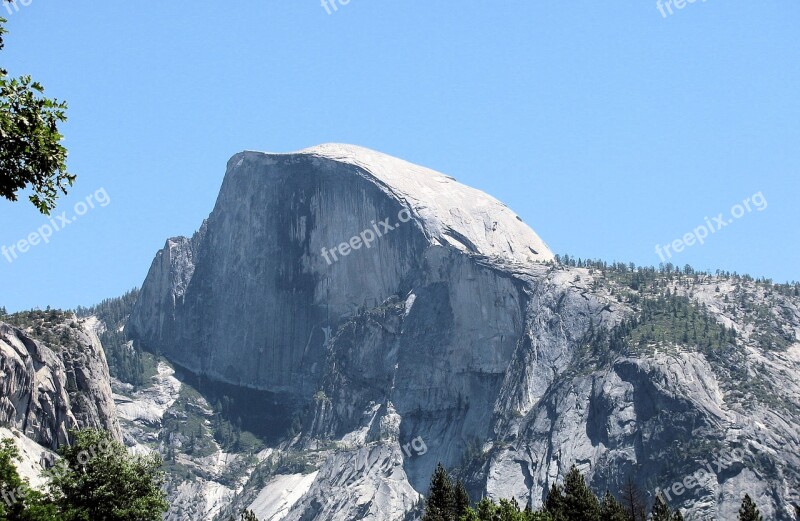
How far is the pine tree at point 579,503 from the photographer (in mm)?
144750

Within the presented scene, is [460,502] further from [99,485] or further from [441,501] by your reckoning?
[99,485]

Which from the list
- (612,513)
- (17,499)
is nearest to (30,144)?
(17,499)

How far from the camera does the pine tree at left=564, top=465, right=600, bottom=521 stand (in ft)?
475

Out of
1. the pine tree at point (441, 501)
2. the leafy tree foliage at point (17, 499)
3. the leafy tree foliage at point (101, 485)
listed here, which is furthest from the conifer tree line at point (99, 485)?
the pine tree at point (441, 501)

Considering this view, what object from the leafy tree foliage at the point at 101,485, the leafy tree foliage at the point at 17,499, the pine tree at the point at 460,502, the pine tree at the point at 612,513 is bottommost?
the leafy tree foliage at the point at 17,499

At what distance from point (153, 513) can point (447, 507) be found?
68.6 meters

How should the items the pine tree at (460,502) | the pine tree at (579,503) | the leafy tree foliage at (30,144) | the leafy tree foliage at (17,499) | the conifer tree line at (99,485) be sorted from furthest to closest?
the pine tree at (460,502), the pine tree at (579,503), the conifer tree line at (99,485), the leafy tree foliage at (17,499), the leafy tree foliage at (30,144)

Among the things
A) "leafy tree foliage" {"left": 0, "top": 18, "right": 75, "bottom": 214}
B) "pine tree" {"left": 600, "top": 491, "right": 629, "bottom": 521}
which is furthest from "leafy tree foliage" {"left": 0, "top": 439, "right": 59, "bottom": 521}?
"pine tree" {"left": 600, "top": 491, "right": 629, "bottom": 521}

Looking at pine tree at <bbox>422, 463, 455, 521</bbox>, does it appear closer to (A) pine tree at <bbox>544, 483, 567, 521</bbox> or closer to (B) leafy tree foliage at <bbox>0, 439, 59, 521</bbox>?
(A) pine tree at <bbox>544, 483, 567, 521</bbox>

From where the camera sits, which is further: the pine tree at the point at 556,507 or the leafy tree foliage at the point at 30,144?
the pine tree at the point at 556,507

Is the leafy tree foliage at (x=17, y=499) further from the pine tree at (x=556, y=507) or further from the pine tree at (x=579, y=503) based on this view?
the pine tree at (x=579, y=503)

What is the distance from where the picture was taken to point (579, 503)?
481 feet

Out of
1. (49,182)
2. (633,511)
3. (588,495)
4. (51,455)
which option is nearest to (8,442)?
(49,182)

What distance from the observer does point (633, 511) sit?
166500 millimetres
